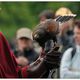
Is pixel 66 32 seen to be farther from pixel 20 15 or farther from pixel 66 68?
pixel 20 15

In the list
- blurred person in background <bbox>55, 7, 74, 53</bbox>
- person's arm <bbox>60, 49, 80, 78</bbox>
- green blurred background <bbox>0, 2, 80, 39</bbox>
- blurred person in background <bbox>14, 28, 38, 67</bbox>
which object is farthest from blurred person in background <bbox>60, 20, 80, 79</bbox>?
green blurred background <bbox>0, 2, 80, 39</bbox>

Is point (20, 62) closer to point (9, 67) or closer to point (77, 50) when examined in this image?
point (77, 50)

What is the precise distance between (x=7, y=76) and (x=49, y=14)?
58.9 inches

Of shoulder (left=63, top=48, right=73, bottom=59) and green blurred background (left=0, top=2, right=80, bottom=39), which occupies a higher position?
shoulder (left=63, top=48, right=73, bottom=59)

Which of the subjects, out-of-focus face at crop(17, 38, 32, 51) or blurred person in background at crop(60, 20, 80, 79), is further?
out-of-focus face at crop(17, 38, 32, 51)

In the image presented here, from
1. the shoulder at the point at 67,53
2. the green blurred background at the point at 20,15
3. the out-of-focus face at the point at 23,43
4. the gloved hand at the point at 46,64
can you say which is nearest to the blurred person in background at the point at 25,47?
the out-of-focus face at the point at 23,43

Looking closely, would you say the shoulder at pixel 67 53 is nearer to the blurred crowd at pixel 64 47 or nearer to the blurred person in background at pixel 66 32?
the blurred crowd at pixel 64 47

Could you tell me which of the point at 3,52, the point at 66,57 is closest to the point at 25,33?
the point at 66,57

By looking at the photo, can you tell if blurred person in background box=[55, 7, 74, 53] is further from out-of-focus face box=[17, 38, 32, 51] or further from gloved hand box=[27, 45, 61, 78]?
gloved hand box=[27, 45, 61, 78]

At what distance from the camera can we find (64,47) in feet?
11.2

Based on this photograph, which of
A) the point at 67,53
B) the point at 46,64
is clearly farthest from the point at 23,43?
the point at 46,64

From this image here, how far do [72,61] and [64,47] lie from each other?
0.23 meters

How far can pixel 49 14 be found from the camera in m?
3.77

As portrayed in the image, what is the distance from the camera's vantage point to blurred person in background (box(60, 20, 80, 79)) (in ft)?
10.4
